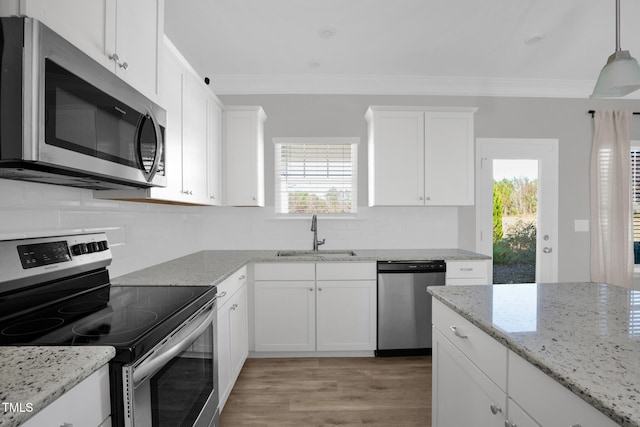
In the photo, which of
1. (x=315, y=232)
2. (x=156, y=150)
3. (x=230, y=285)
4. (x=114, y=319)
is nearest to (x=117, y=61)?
(x=156, y=150)

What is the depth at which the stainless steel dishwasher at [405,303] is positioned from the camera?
9.20 feet

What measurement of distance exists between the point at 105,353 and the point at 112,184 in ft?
2.97

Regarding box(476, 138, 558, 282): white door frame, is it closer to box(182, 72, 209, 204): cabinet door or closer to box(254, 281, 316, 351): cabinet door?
box(254, 281, 316, 351): cabinet door

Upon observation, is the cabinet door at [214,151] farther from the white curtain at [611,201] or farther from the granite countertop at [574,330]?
the white curtain at [611,201]

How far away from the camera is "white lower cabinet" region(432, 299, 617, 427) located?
0.76m

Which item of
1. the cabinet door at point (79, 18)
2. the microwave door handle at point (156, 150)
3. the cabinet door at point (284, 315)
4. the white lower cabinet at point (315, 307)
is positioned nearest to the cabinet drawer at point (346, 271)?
the white lower cabinet at point (315, 307)

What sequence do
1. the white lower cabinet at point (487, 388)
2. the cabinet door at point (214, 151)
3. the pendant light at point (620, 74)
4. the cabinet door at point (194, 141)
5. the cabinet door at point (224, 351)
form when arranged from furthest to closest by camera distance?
the cabinet door at point (214, 151) → the cabinet door at point (194, 141) → the cabinet door at point (224, 351) → the pendant light at point (620, 74) → the white lower cabinet at point (487, 388)

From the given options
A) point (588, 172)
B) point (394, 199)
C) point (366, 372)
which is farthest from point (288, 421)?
point (588, 172)

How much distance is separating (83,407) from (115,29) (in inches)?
52.5

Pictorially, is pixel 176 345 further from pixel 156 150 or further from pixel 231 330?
pixel 231 330

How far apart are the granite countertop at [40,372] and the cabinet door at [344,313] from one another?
2.07 meters

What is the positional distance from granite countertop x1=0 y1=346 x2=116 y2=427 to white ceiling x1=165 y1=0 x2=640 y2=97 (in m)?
2.20

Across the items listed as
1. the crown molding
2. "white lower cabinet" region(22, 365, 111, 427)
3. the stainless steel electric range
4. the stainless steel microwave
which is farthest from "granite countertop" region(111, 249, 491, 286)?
the crown molding

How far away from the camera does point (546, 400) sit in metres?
0.80
